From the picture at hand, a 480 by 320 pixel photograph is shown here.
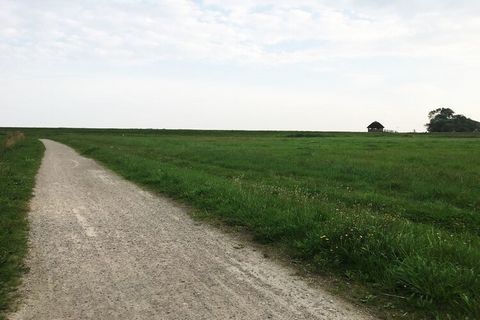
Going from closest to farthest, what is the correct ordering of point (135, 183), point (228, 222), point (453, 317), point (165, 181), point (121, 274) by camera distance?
point (453, 317)
point (121, 274)
point (228, 222)
point (165, 181)
point (135, 183)

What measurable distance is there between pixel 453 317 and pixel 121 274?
4.27m

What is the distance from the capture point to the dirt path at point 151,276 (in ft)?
15.2

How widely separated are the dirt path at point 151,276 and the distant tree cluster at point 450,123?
149 metres

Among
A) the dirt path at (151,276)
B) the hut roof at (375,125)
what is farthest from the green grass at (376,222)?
the hut roof at (375,125)

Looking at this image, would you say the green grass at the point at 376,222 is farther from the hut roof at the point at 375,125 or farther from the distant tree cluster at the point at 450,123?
the hut roof at the point at 375,125

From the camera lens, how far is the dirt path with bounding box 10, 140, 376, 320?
4.64 m

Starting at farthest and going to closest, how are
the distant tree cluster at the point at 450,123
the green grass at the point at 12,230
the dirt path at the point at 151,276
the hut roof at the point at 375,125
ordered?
the hut roof at the point at 375,125 < the distant tree cluster at the point at 450,123 < the green grass at the point at 12,230 < the dirt path at the point at 151,276

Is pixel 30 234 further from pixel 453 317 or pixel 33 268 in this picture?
pixel 453 317

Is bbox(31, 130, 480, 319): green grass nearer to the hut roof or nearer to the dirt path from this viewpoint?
the dirt path

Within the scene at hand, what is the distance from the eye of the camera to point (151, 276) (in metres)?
5.68

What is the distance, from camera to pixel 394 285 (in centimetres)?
527

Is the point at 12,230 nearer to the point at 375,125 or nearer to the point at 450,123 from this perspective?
the point at 450,123

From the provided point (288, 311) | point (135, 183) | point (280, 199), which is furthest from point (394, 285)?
point (135, 183)

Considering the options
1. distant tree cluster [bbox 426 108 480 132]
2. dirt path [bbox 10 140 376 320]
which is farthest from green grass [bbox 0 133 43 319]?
distant tree cluster [bbox 426 108 480 132]
